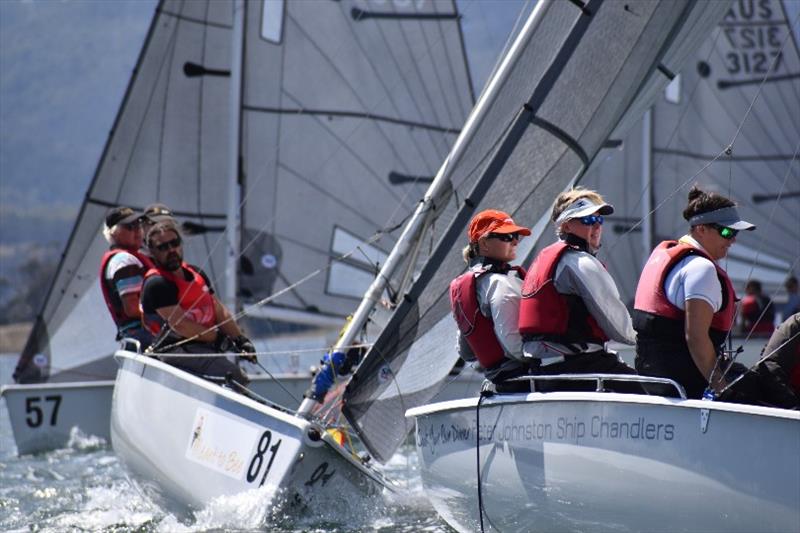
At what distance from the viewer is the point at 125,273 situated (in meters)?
7.29

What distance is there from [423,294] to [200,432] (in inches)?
44.7

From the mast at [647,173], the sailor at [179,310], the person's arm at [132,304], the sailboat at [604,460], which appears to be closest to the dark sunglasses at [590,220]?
the sailboat at [604,460]

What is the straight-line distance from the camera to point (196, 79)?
492 inches

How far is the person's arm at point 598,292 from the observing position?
4516 mm

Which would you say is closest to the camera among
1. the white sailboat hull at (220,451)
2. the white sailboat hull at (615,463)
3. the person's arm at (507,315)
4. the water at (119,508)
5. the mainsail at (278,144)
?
the white sailboat hull at (615,463)

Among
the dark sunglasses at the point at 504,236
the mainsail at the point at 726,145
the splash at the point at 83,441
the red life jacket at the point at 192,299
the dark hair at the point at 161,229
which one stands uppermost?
the mainsail at the point at 726,145

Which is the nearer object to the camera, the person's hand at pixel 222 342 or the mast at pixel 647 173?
the person's hand at pixel 222 342

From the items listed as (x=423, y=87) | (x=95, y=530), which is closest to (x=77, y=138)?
(x=423, y=87)

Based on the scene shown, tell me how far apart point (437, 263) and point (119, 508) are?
6.69ft

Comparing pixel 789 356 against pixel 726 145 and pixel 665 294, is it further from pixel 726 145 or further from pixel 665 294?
pixel 726 145

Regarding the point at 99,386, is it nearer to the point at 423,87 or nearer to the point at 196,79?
the point at 196,79

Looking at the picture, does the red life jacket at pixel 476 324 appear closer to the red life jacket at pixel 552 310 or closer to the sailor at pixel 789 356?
the red life jacket at pixel 552 310

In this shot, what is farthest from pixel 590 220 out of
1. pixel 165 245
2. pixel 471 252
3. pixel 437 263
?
pixel 165 245

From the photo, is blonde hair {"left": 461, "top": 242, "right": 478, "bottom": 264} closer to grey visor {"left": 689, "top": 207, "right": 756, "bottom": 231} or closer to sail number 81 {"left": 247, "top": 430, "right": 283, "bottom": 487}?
grey visor {"left": 689, "top": 207, "right": 756, "bottom": 231}
